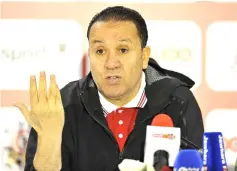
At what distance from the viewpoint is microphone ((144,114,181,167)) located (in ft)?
3.40

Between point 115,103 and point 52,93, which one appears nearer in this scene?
point 52,93

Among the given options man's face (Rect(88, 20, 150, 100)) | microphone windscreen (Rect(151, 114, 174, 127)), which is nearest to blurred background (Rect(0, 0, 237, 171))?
man's face (Rect(88, 20, 150, 100))

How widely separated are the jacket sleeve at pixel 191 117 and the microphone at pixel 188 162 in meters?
0.46

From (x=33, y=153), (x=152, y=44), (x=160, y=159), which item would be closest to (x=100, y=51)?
(x=33, y=153)

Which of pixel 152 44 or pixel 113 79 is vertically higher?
pixel 152 44

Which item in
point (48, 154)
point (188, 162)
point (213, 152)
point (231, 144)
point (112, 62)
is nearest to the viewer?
point (188, 162)

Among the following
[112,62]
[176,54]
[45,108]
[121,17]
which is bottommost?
[45,108]

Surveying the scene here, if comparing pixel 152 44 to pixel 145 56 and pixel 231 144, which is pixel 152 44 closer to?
pixel 231 144

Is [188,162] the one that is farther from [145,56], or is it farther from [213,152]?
[145,56]

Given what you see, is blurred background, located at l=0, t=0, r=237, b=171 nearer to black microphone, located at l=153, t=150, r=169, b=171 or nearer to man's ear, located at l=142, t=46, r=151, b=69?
man's ear, located at l=142, t=46, r=151, b=69

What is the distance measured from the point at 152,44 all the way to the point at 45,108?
1.43 metres

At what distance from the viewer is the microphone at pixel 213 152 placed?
103 cm

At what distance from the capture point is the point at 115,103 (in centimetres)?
146

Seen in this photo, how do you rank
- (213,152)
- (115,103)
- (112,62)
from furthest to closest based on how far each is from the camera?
(115,103) < (112,62) < (213,152)
